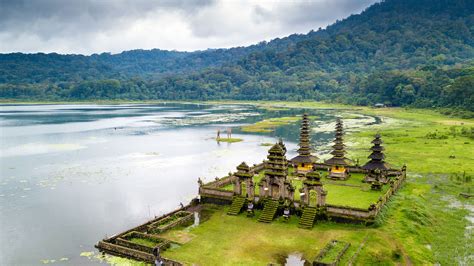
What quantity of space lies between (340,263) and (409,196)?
57.9ft

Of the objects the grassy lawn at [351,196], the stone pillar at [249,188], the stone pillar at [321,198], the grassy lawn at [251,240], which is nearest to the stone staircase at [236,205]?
the stone pillar at [249,188]

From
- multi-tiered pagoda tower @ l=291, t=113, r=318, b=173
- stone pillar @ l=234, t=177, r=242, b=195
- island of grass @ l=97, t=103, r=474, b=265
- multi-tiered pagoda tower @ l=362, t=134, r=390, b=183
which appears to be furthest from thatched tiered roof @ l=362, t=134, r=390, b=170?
stone pillar @ l=234, t=177, r=242, b=195

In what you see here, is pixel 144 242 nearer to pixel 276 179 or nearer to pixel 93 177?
pixel 276 179

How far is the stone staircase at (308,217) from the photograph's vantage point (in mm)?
32375

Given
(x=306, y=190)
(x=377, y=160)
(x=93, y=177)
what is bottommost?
(x=93, y=177)

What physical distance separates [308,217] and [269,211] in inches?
137

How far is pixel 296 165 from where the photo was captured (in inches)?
1902

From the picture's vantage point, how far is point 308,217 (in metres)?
33.0

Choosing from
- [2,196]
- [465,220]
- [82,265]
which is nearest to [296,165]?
[465,220]

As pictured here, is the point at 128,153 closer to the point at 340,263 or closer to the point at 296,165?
the point at 296,165

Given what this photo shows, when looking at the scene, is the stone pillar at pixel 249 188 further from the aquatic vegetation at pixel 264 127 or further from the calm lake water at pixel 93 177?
the aquatic vegetation at pixel 264 127

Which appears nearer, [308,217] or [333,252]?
[333,252]

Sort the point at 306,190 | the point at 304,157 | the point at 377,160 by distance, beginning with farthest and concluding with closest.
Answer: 1. the point at 304,157
2. the point at 377,160
3. the point at 306,190

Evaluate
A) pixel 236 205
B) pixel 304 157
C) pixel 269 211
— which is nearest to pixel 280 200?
pixel 269 211
